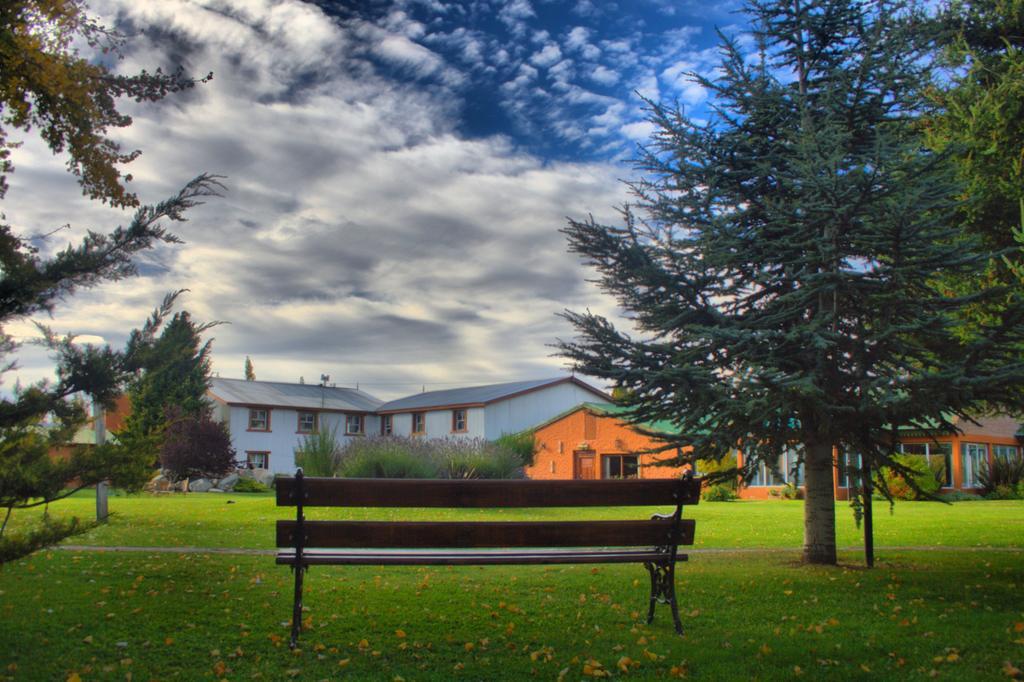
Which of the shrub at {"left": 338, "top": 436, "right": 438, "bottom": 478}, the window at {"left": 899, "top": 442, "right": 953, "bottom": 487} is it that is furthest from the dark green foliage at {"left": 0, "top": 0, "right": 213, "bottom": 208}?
the window at {"left": 899, "top": 442, "right": 953, "bottom": 487}

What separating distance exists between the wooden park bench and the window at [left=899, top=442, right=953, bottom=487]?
81.4ft

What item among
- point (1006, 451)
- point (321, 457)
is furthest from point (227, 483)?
point (1006, 451)

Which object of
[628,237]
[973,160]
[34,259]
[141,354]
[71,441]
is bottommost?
[71,441]

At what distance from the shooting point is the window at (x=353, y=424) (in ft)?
160

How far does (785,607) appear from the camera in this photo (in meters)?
6.59

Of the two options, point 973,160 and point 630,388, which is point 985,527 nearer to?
point 973,160

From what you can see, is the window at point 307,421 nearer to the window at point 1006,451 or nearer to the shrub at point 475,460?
the shrub at point 475,460

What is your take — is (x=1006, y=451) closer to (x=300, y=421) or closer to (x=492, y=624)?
(x=492, y=624)

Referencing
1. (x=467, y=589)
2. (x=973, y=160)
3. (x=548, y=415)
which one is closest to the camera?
(x=467, y=589)

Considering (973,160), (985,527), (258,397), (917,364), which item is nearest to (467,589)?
(917,364)

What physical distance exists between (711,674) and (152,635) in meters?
3.73

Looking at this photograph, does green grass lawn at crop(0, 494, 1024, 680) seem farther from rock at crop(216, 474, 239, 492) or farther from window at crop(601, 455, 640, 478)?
rock at crop(216, 474, 239, 492)

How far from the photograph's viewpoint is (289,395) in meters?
48.1

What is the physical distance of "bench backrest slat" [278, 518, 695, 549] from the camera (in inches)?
219
